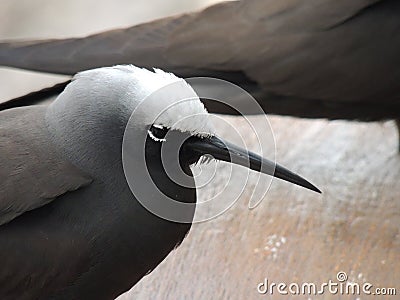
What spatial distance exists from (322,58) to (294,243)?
16.0 inches

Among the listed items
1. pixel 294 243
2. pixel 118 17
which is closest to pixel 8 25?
pixel 118 17

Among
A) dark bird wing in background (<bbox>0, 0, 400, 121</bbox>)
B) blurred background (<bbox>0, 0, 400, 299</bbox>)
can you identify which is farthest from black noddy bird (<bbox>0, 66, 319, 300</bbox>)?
dark bird wing in background (<bbox>0, 0, 400, 121</bbox>)

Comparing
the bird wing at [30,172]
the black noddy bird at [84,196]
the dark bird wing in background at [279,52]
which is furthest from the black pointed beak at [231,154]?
the dark bird wing in background at [279,52]

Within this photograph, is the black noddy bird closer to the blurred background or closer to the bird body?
the bird body

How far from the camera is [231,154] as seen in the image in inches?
46.5

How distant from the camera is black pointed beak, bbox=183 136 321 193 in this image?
1.16 metres

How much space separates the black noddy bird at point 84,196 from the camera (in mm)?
1175

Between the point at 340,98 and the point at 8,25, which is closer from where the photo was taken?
the point at 340,98

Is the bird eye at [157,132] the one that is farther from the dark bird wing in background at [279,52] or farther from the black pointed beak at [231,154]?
the dark bird wing in background at [279,52]

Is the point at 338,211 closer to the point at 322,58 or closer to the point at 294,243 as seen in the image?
the point at 294,243

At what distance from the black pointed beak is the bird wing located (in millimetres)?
152

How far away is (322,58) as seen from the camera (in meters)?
1.72

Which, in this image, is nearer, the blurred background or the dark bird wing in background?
the blurred background

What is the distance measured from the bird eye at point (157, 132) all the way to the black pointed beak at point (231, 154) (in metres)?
0.03
